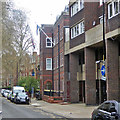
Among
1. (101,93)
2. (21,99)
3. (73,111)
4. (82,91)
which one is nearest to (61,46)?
(82,91)

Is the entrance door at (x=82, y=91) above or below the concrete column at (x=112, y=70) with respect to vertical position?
below

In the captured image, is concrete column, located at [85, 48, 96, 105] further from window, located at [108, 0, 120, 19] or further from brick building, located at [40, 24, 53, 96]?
brick building, located at [40, 24, 53, 96]

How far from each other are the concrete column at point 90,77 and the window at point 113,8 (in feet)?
17.9

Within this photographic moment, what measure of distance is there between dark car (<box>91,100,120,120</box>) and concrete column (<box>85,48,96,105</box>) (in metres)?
14.5

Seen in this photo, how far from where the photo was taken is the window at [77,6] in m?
29.0

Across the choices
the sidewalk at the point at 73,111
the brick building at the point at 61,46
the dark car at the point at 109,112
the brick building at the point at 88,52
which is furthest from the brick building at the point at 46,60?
the dark car at the point at 109,112

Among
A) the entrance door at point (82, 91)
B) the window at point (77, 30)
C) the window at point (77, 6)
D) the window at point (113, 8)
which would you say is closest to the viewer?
the window at point (113, 8)

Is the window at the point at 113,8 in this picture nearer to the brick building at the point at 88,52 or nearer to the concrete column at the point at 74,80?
the brick building at the point at 88,52

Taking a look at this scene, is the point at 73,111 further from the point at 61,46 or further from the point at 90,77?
the point at 61,46

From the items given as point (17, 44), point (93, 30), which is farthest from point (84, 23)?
point (17, 44)

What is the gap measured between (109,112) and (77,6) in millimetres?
21252

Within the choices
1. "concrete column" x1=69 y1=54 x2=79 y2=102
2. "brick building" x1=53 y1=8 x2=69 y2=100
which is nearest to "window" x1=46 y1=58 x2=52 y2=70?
"brick building" x1=53 y1=8 x2=69 y2=100

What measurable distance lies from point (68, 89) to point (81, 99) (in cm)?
245

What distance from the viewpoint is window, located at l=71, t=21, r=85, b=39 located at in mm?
28562
